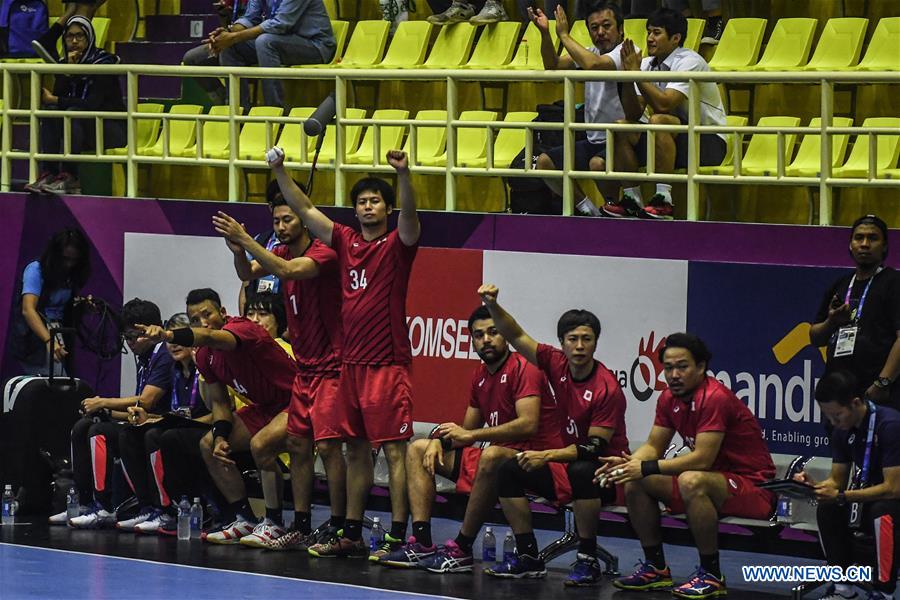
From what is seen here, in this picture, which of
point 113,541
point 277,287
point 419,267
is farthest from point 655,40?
point 113,541

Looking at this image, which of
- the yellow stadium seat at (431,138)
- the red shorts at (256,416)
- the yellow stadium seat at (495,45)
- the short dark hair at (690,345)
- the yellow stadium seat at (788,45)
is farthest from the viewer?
the yellow stadium seat at (495,45)

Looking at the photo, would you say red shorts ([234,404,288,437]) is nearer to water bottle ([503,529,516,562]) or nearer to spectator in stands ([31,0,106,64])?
water bottle ([503,529,516,562])

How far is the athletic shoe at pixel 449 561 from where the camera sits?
36.0 ft

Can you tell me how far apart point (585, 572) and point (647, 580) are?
402mm

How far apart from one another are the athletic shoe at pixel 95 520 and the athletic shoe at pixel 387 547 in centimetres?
227

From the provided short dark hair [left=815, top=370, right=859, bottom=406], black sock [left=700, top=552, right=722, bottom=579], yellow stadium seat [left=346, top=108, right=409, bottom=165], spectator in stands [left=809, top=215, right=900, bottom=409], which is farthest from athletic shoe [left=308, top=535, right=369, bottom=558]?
yellow stadium seat [left=346, top=108, right=409, bottom=165]

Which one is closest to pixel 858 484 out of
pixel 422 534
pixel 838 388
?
pixel 838 388

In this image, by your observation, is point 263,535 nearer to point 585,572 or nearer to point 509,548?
point 509,548

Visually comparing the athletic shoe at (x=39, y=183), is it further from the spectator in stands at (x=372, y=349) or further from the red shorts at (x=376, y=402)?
the red shorts at (x=376, y=402)

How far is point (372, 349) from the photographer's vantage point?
1135 centimetres

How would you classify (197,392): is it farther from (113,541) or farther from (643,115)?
(643,115)

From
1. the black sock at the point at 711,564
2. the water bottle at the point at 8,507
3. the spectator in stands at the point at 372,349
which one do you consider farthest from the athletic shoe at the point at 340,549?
the water bottle at the point at 8,507

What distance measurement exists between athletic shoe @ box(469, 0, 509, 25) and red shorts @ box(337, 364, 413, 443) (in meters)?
6.06

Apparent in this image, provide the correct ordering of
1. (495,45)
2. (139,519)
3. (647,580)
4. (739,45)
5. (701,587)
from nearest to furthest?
(701,587)
(647,580)
(139,519)
(739,45)
(495,45)
